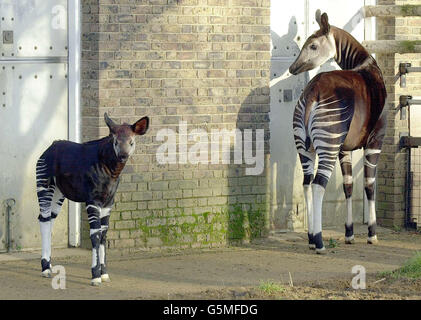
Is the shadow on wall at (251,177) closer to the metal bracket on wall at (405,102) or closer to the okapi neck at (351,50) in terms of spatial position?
the okapi neck at (351,50)

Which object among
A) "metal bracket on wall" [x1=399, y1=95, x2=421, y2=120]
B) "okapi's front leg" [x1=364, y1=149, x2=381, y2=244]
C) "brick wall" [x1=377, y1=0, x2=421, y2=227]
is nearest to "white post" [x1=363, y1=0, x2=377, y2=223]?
"brick wall" [x1=377, y1=0, x2=421, y2=227]

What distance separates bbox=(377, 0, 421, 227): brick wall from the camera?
14.6 m

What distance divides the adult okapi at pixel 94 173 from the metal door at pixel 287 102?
3775 millimetres

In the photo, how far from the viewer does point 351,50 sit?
13156mm

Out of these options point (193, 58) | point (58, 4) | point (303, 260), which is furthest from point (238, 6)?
point (303, 260)

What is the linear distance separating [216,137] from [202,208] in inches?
34.2

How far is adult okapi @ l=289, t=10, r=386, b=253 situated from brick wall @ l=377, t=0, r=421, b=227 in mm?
1347

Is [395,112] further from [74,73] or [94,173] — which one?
[94,173]

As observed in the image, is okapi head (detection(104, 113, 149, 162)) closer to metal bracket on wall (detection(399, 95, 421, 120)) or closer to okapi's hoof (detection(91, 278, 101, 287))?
okapi's hoof (detection(91, 278, 101, 287))

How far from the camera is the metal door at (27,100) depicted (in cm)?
1223

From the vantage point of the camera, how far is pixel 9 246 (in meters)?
12.3

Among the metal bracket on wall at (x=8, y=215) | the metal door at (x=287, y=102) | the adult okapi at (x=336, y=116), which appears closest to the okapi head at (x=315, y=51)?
the adult okapi at (x=336, y=116)

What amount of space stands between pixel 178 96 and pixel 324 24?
6.40 feet

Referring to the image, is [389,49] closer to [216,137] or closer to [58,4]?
[216,137]
